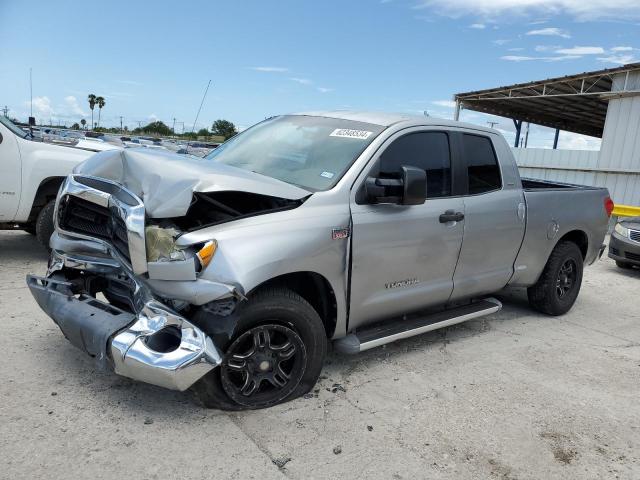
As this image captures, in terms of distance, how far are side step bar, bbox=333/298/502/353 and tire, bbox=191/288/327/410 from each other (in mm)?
347

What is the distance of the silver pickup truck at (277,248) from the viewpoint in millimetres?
2850

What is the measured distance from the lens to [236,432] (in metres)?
2.96

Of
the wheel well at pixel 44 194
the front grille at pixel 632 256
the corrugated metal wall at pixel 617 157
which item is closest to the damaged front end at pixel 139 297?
the wheel well at pixel 44 194

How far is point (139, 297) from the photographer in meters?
2.99

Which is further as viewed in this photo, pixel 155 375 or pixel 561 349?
pixel 561 349

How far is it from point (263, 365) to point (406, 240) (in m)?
1.34

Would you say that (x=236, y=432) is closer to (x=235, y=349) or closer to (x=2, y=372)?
(x=235, y=349)

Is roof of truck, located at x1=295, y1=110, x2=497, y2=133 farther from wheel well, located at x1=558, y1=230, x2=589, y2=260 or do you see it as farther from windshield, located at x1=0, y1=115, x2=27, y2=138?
windshield, located at x1=0, y1=115, x2=27, y2=138

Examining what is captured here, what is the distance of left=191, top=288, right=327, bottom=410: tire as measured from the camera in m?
2.98

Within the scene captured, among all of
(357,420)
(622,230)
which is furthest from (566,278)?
(622,230)

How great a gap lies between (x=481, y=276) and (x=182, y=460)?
2.87m

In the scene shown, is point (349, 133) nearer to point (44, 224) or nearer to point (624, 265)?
point (44, 224)

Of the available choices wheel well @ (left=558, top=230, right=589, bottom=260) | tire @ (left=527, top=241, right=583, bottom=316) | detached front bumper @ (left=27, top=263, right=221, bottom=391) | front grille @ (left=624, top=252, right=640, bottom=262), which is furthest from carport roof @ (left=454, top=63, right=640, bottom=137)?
detached front bumper @ (left=27, top=263, right=221, bottom=391)

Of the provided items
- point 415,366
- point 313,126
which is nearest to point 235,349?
point 415,366
